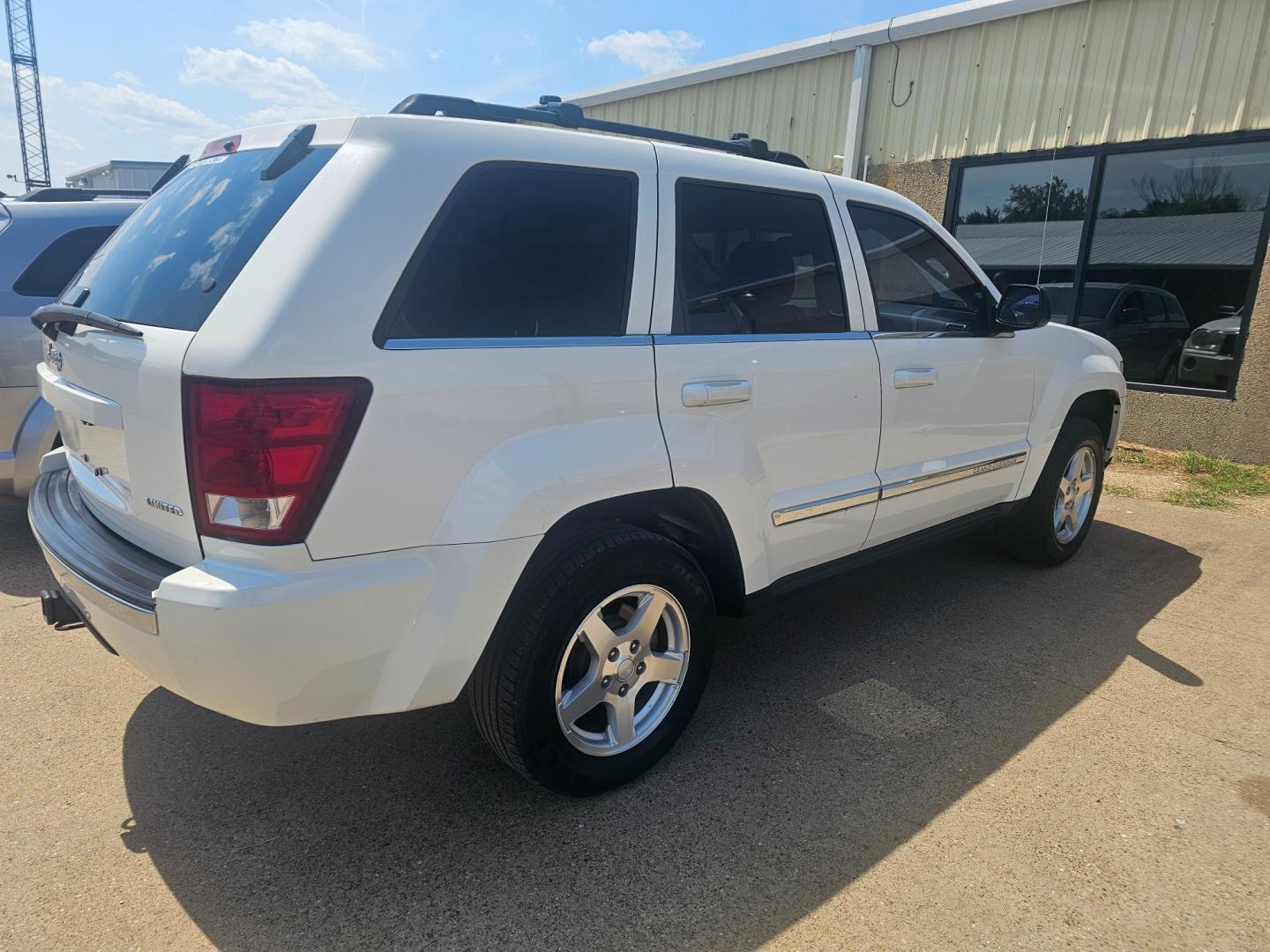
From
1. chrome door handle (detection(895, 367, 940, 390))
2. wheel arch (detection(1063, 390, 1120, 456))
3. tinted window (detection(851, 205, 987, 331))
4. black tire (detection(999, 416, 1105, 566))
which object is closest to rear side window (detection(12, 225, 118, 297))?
tinted window (detection(851, 205, 987, 331))

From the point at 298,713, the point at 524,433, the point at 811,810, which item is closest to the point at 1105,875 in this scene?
the point at 811,810

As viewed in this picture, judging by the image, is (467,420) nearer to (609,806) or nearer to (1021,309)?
(609,806)

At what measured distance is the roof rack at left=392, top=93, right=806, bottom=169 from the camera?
8.34 feet

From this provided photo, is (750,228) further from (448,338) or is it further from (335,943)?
(335,943)

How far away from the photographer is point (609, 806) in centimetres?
256

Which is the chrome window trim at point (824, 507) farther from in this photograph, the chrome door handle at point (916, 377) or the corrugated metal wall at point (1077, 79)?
the corrugated metal wall at point (1077, 79)

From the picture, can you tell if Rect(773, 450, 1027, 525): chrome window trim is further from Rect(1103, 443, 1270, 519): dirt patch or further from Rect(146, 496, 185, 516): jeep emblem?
Rect(1103, 443, 1270, 519): dirt patch

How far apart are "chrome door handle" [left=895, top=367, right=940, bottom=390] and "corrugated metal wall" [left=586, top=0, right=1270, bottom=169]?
5.27 meters

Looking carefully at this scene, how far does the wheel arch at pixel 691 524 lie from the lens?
2435 mm

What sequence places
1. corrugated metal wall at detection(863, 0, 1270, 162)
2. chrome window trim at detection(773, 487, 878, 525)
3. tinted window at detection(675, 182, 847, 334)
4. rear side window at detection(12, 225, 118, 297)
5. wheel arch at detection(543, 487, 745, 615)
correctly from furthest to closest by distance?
1. corrugated metal wall at detection(863, 0, 1270, 162)
2. rear side window at detection(12, 225, 118, 297)
3. chrome window trim at detection(773, 487, 878, 525)
4. tinted window at detection(675, 182, 847, 334)
5. wheel arch at detection(543, 487, 745, 615)

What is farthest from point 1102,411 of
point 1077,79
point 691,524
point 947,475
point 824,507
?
point 1077,79

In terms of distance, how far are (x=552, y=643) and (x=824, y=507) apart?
1.24m

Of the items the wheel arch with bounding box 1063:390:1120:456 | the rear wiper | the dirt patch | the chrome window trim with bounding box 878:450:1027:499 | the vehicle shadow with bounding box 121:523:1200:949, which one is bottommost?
the vehicle shadow with bounding box 121:523:1200:949

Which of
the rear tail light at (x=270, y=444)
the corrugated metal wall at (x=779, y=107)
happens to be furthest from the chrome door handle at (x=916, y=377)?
the corrugated metal wall at (x=779, y=107)
